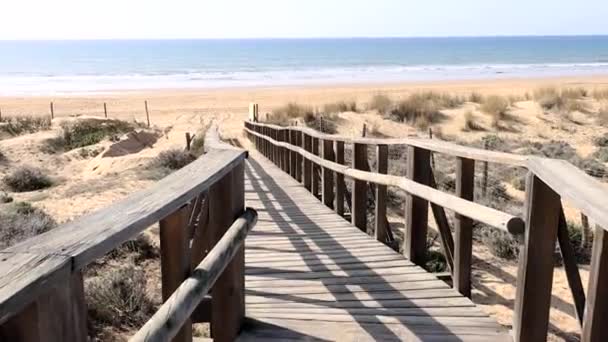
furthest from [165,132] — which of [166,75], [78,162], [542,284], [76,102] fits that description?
[166,75]

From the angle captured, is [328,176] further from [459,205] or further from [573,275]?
[573,275]

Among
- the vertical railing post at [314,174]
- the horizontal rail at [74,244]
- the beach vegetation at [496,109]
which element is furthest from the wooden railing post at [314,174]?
the beach vegetation at [496,109]

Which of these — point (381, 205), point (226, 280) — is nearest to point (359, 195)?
point (381, 205)

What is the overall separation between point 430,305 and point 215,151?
5.45ft

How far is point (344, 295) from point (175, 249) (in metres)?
1.92

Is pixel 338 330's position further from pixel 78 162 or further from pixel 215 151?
pixel 78 162

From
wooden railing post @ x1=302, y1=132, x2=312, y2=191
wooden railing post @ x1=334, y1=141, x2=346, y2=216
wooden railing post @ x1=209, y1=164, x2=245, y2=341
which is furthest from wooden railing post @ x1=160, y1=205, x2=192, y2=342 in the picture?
wooden railing post @ x1=302, y1=132, x2=312, y2=191

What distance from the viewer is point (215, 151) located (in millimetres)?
3674

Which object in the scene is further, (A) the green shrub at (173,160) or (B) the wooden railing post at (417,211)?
(A) the green shrub at (173,160)

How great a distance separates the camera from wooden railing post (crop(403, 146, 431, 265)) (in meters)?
4.95

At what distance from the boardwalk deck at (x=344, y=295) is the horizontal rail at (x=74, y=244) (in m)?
1.35

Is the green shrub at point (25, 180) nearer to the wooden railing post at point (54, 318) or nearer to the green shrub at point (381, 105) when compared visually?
the wooden railing post at point (54, 318)

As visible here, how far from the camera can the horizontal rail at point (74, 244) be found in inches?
52.5

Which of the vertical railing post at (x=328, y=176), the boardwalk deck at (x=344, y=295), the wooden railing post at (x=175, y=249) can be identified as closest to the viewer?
the wooden railing post at (x=175, y=249)
